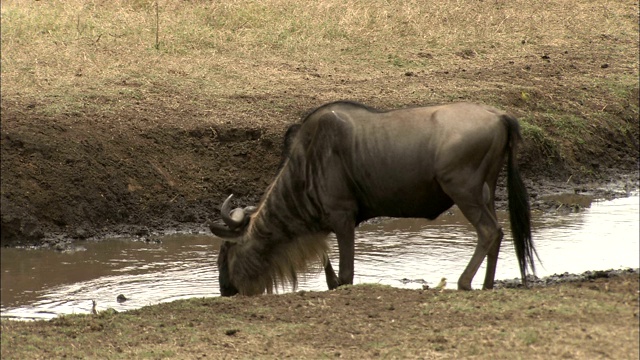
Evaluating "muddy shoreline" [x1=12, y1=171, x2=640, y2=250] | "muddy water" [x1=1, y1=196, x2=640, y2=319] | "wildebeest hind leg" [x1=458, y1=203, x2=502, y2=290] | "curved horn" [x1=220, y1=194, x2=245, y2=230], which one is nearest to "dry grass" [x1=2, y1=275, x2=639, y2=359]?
"wildebeest hind leg" [x1=458, y1=203, x2=502, y2=290]

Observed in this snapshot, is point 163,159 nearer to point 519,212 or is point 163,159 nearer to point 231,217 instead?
point 231,217

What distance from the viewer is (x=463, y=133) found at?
6.77m

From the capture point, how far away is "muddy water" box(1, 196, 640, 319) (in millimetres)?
7996

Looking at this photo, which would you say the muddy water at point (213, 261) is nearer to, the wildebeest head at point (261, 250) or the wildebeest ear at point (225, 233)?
the wildebeest head at point (261, 250)

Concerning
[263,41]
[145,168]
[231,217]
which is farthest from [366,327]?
[263,41]

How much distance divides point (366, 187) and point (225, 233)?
3.63 feet

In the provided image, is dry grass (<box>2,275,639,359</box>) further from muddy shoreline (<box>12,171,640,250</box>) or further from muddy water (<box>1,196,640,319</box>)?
muddy shoreline (<box>12,171,640,250</box>)

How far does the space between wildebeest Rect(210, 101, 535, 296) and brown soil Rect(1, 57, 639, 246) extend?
2.38 m

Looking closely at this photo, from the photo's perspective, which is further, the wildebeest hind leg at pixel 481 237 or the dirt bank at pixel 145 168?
the dirt bank at pixel 145 168

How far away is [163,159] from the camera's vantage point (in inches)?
412

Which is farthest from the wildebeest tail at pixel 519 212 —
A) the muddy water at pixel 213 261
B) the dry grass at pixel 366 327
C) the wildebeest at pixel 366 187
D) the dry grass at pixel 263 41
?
the dry grass at pixel 263 41

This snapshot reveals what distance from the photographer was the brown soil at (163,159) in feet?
31.2

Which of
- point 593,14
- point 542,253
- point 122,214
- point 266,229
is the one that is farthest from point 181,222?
point 593,14

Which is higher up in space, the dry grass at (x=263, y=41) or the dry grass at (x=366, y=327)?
the dry grass at (x=263, y=41)
